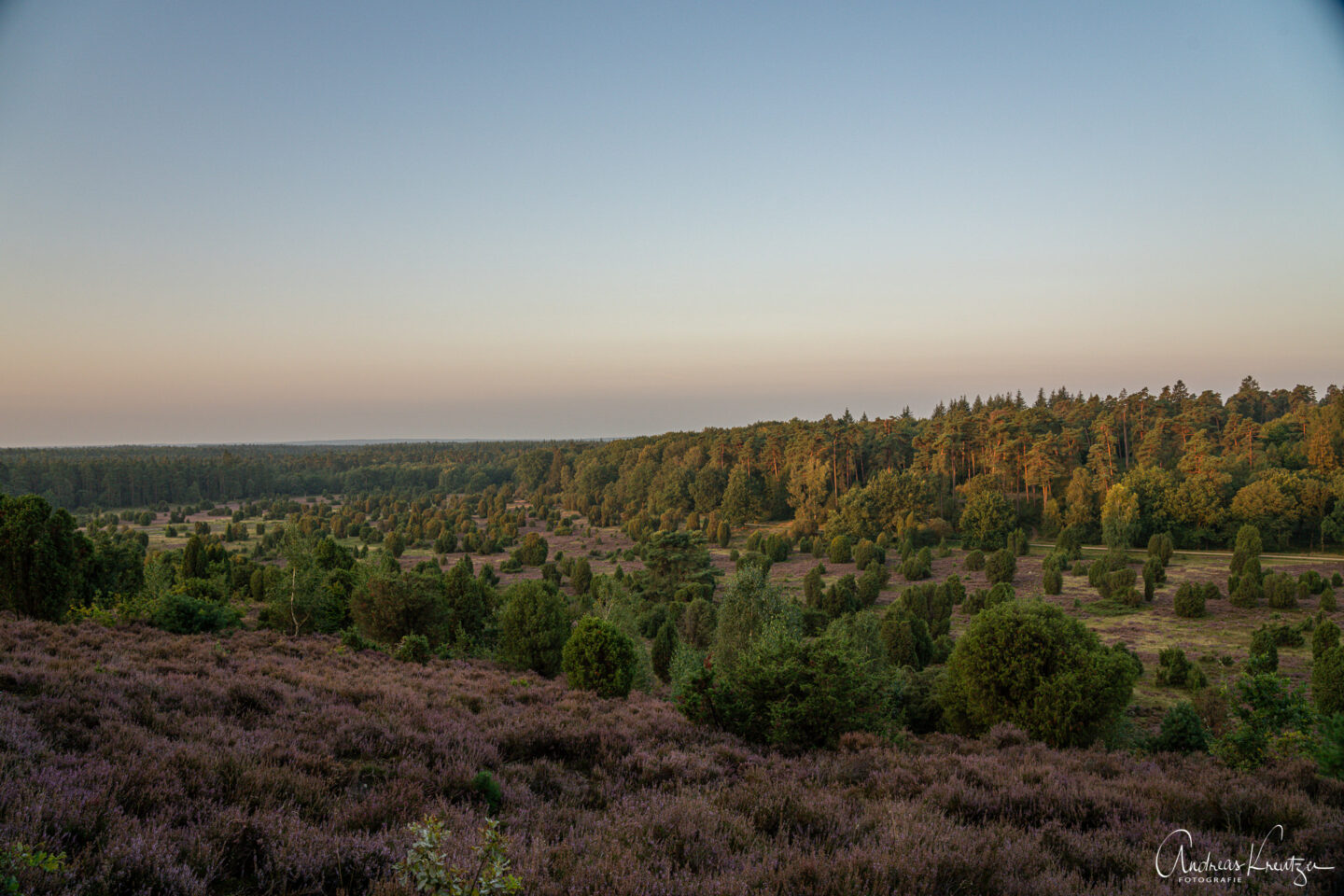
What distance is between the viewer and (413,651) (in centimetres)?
1870

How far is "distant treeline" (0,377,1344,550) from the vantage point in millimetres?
60062

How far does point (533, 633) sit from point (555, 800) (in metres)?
15.8

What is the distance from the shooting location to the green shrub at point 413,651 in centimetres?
1853

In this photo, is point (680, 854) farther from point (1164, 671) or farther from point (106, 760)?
point (1164, 671)

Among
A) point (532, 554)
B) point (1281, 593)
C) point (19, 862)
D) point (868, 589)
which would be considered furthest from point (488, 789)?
point (532, 554)

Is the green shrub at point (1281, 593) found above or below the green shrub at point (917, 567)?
above

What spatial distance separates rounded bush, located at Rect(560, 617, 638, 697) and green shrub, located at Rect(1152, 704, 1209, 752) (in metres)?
12.2

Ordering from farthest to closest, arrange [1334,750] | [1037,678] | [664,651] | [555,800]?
[664,651] → [1037,678] → [1334,750] → [555,800]

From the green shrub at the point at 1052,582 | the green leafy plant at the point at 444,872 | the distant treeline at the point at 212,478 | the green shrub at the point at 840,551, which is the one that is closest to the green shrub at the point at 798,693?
the green leafy plant at the point at 444,872

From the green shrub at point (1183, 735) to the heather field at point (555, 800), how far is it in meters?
2.78

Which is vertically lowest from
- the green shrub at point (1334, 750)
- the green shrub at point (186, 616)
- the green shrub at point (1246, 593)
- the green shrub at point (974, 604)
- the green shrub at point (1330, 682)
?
the green shrub at point (974, 604)

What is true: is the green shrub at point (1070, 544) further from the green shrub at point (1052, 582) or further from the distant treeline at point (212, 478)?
the distant treeline at point (212, 478)

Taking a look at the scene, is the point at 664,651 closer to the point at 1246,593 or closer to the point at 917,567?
the point at 917,567

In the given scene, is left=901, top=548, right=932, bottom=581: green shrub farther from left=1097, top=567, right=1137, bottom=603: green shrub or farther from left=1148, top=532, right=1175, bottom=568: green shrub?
left=1148, top=532, right=1175, bottom=568: green shrub
